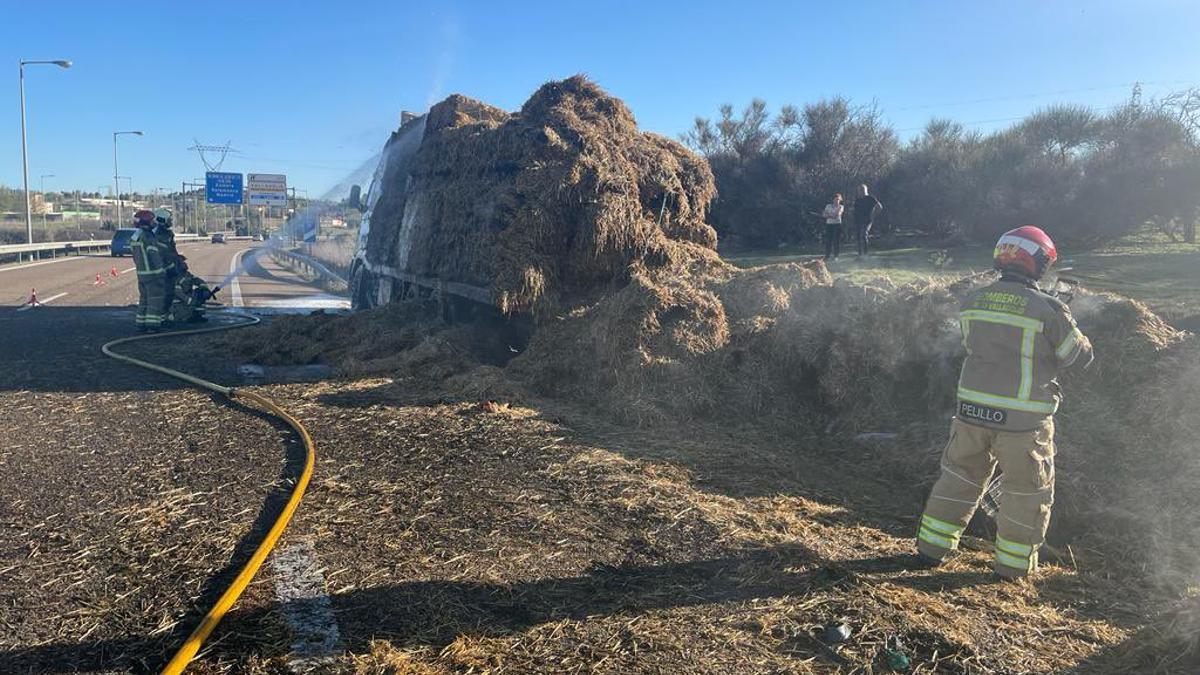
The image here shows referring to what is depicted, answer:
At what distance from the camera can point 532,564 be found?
12.7ft

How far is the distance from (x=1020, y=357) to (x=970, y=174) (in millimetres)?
21207

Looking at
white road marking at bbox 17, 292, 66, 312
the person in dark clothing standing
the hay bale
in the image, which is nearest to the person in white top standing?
the person in dark clothing standing

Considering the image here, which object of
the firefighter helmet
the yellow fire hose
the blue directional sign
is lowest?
the yellow fire hose

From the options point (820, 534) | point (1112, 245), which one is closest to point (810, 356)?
point (820, 534)

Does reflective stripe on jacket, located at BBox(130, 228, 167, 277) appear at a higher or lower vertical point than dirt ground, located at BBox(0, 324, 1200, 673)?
higher

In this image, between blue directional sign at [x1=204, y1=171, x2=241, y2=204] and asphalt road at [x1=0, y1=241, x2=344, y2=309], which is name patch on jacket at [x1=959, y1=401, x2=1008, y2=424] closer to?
asphalt road at [x1=0, y1=241, x2=344, y2=309]

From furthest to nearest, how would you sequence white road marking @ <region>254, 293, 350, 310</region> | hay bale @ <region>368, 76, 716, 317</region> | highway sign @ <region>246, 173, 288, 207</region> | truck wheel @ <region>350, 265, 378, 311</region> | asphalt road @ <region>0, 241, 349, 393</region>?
highway sign @ <region>246, 173, 288, 207</region>, white road marking @ <region>254, 293, 350, 310</region>, truck wheel @ <region>350, 265, 378, 311</region>, hay bale @ <region>368, 76, 716, 317</region>, asphalt road @ <region>0, 241, 349, 393</region>

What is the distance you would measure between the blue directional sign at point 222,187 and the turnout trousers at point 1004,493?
60771 mm

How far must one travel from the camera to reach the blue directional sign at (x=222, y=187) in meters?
56.3

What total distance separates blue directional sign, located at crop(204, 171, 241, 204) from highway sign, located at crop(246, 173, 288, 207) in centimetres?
283

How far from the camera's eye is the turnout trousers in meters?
3.98

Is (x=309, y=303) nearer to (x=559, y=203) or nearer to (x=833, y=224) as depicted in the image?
(x=559, y=203)

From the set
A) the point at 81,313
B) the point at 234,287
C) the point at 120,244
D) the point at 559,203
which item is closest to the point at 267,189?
the point at 120,244

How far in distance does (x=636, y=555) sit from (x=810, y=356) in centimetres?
391
